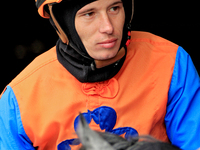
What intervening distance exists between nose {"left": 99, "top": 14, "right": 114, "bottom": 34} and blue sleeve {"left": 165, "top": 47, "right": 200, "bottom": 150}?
0.54m

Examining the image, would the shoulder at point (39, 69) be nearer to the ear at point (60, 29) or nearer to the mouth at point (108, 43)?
the ear at point (60, 29)

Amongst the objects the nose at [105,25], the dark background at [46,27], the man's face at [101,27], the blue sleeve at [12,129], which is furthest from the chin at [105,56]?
the dark background at [46,27]

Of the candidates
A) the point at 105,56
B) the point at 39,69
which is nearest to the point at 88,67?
the point at 105,56

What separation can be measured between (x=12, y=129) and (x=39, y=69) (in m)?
0.41

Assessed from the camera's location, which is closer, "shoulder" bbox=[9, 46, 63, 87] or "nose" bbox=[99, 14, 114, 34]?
"nose" bbox=[99, 14, 114, 34]

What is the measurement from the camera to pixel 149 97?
6.34 feet

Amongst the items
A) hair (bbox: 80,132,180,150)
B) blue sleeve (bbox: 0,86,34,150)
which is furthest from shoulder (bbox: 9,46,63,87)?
hair (bbox: 80,132,180,150)

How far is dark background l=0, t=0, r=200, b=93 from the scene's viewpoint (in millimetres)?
3072

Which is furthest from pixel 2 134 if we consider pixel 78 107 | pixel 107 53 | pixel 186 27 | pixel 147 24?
pixel 186 27

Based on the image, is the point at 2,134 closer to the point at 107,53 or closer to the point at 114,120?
the point at 114,120

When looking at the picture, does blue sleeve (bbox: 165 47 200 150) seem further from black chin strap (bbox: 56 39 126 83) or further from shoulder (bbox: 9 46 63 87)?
shoulder (bbox: 9 46 63 87)

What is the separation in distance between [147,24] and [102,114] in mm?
1555

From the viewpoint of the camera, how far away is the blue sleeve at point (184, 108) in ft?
6.07

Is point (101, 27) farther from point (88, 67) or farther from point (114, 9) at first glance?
point (88, 67)
